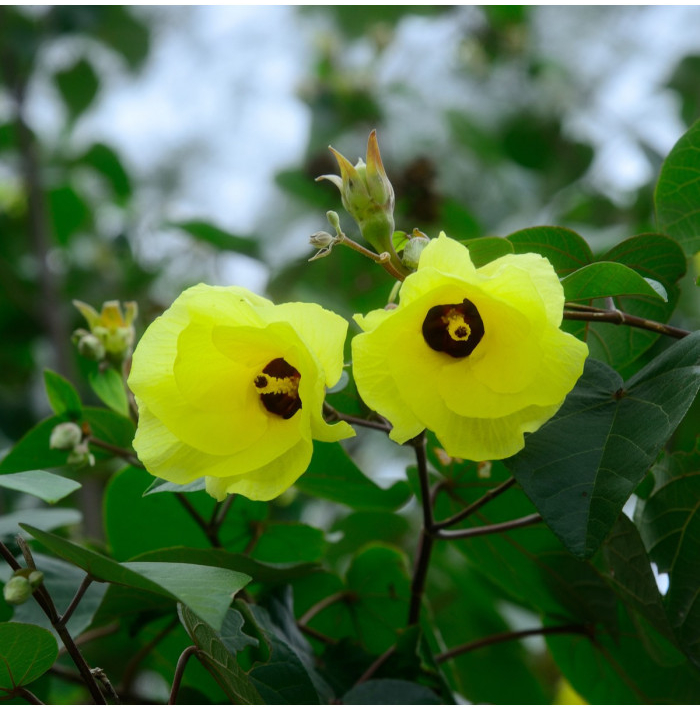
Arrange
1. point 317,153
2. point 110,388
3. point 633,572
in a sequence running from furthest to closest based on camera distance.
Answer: point 317,153 → point 110,388 → point 633,572

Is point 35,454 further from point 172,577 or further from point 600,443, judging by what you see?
point 600,443

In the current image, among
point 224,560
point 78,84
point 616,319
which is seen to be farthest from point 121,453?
point 78,84

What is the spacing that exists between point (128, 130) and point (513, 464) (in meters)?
2.90

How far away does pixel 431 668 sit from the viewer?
2.72 feet

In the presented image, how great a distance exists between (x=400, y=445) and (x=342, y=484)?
25 centimetres

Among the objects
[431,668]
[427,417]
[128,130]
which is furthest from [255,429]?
[128,130]

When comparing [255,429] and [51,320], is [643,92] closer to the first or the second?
[51,320]

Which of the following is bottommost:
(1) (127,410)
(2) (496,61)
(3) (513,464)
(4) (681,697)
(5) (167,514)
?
(4) (681,697)

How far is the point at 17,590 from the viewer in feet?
1.91

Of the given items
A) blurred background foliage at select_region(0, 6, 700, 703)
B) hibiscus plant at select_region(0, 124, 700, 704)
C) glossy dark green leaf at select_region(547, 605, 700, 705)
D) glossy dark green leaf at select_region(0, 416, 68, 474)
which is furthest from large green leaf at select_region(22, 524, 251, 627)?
blurred background foliage at select_region(0, 6, 700, 703)

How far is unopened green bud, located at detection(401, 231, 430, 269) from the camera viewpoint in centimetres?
64

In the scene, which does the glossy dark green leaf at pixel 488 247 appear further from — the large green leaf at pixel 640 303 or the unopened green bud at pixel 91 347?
the unopened green bud at pixel 91 347

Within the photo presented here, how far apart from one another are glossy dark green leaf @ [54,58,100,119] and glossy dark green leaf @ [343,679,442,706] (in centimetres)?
202

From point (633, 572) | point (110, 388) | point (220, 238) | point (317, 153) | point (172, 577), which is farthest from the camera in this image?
point (317, 153)
